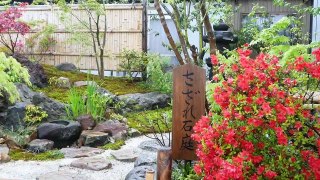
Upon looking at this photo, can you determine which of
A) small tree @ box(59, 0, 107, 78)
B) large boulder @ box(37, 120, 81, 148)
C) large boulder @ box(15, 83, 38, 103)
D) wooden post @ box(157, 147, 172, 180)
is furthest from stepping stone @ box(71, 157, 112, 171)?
small tree @ box(59, 0, 107, 78)

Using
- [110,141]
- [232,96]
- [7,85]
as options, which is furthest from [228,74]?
[110,141]

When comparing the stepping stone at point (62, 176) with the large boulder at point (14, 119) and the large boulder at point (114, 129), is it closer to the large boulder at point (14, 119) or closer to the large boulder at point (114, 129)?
the large boulder at point (114, 129)

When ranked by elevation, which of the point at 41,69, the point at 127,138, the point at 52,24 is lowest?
the point at 127,138

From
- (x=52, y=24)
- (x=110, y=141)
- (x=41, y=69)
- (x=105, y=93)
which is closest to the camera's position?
(x=110, y=141)

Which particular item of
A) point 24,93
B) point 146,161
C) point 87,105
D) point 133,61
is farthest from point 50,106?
point 133,61

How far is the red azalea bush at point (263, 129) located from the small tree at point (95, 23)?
26.2ft

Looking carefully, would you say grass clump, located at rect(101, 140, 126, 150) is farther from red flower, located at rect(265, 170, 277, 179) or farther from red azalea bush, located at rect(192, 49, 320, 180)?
red flower, located at rect(265, 170, 277, 179)

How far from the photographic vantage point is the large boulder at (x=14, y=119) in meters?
7.14

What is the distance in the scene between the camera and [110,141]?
705cm

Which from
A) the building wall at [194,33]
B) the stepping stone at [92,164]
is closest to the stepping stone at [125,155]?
the stepping stone at [92,164]

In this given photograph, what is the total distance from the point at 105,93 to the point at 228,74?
224 inches

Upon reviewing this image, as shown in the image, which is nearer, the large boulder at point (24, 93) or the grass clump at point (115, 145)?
the grass clump at point (115, 145)

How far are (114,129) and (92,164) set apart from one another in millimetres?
1820

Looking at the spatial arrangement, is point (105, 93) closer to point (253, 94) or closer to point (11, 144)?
point (11, 144)
